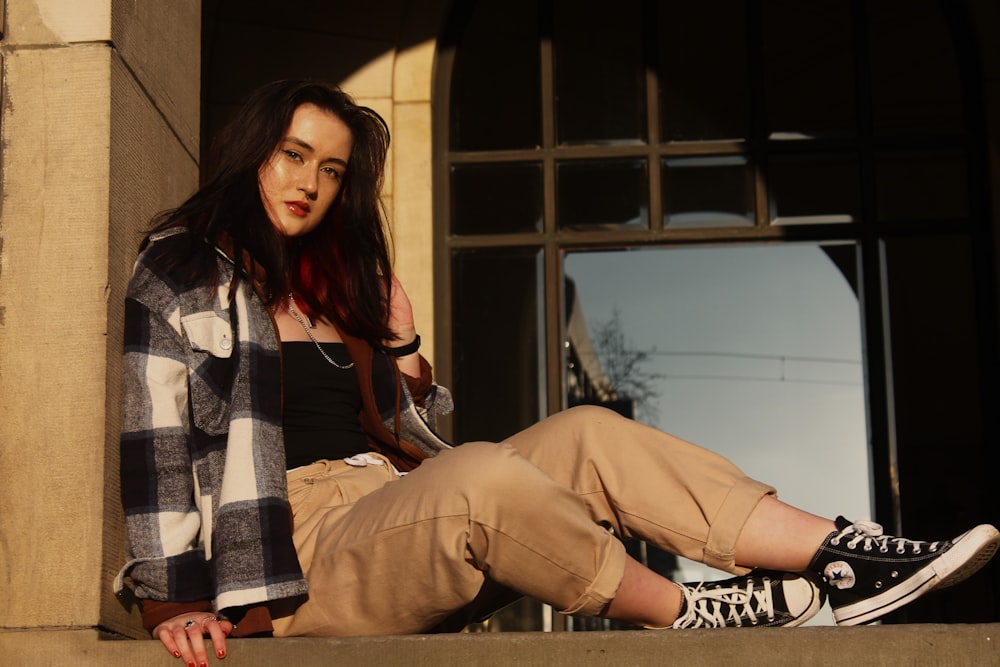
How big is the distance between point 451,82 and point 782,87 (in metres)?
1.52

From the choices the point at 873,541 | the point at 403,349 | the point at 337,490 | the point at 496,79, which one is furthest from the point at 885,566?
the point at 496,79

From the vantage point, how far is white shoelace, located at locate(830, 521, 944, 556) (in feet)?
12.4

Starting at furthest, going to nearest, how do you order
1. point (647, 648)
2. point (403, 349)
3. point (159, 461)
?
point (403, 349), point (159, 461), point (647, 648)

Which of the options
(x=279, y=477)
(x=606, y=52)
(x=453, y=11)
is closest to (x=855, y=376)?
(x=606, y=52)

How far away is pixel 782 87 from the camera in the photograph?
→ 713cm

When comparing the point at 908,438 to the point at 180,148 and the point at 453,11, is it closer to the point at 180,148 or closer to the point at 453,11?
the point at 453,11

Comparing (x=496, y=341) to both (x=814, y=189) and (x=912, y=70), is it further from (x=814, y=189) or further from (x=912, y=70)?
(x=912, y=70)

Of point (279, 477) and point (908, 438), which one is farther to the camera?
point (908, 438)

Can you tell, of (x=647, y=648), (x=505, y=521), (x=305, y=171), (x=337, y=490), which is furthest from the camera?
(x=305, y=171)

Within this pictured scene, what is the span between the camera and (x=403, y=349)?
4.64 metres

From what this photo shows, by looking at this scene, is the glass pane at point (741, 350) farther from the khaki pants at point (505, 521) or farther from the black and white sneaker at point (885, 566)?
the black and white sneaker at point (885, 566)

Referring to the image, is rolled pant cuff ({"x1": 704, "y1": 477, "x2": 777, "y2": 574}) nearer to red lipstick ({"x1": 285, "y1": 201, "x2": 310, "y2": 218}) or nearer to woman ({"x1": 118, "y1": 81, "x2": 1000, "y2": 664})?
woman ({"x1": 118, "y1": 81, "x2": 1000, "y2": 664})

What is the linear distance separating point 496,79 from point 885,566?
13.0 feet

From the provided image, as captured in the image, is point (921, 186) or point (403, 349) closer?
point (403, 349)
